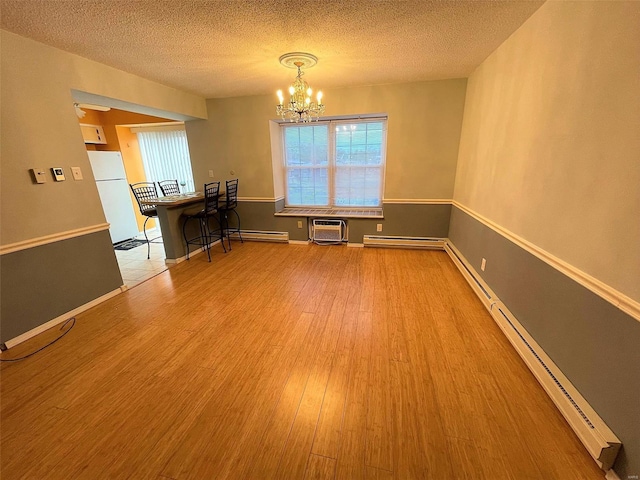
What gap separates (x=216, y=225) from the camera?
4.54m

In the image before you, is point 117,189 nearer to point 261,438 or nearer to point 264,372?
point 264,372

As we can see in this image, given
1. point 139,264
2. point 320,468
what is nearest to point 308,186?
point 139,264

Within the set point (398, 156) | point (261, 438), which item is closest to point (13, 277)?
point (261, 438)

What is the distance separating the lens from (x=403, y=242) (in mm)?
4062

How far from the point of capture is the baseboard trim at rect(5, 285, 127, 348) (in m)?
2.05

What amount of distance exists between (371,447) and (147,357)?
64.9 inches

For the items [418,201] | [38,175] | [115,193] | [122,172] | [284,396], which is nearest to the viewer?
[284,396]

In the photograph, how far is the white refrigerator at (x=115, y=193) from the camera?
14.0 feet

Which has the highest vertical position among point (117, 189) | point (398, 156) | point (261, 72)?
point (261, 72)

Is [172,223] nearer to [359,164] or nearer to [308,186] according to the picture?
[308,186]

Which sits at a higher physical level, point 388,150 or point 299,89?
point 299,89

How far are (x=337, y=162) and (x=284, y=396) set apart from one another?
11.6ft

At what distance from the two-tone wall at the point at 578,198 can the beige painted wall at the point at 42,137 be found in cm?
376

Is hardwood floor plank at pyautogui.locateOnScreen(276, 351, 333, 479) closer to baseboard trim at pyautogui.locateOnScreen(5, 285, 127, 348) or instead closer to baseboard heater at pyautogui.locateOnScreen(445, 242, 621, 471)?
baseboard heater at pyautogui.locateOnScreen(445, 242, 621, 471)
